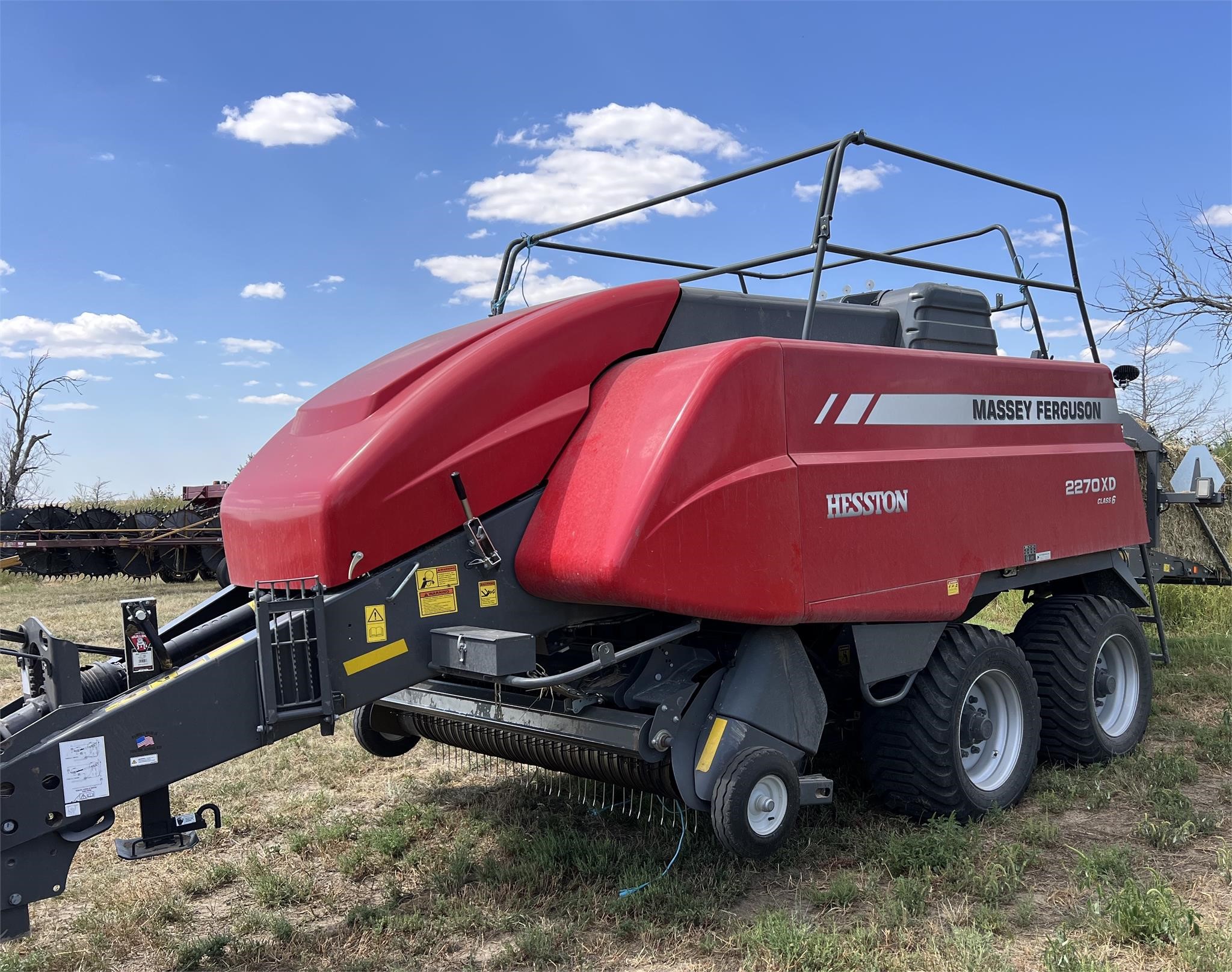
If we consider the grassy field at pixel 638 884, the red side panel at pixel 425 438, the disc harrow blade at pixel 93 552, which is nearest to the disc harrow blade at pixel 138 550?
the disc harrow blade at pixel 93 552

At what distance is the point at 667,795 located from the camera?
3883 mm

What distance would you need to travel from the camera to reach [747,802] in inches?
143

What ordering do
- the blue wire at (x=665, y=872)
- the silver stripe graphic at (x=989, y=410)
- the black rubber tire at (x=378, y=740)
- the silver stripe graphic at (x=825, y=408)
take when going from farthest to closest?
the black rubber tire at (x=378, y=740), the silver stripe graphic at (x=989, y=410), the silver stripe graphic at (x=825, y=408), the blue wire at (x=665, y=872)

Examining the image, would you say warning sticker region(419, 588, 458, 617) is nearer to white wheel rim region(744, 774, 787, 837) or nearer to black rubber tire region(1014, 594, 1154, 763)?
white wheel rim region(744, 774, 787, 837)

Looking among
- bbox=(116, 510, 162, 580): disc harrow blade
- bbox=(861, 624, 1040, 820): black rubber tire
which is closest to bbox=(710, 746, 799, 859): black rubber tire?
bbox=(861, 624, 1040, 820): black rubber tire

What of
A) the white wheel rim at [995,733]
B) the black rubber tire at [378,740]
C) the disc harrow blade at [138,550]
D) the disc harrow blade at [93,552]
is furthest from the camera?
the disc harrow blade at [93,552]

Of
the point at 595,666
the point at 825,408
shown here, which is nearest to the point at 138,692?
the point at 595,666

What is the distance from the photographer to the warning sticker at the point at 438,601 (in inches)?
143

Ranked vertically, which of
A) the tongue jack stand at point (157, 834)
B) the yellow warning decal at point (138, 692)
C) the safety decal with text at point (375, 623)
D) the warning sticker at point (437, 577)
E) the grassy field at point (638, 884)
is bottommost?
the grassy field at point (638, 884)

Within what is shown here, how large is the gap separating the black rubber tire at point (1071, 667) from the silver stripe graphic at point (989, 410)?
3.21ft

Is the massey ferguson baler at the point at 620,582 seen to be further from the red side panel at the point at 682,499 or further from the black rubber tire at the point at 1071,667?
the black rubber tire at the point at 1071,667

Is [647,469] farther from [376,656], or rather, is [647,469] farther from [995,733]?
[995,733]

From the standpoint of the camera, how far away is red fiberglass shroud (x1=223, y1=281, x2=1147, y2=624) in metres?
3.59

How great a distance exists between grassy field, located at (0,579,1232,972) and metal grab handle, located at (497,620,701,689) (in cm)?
82
